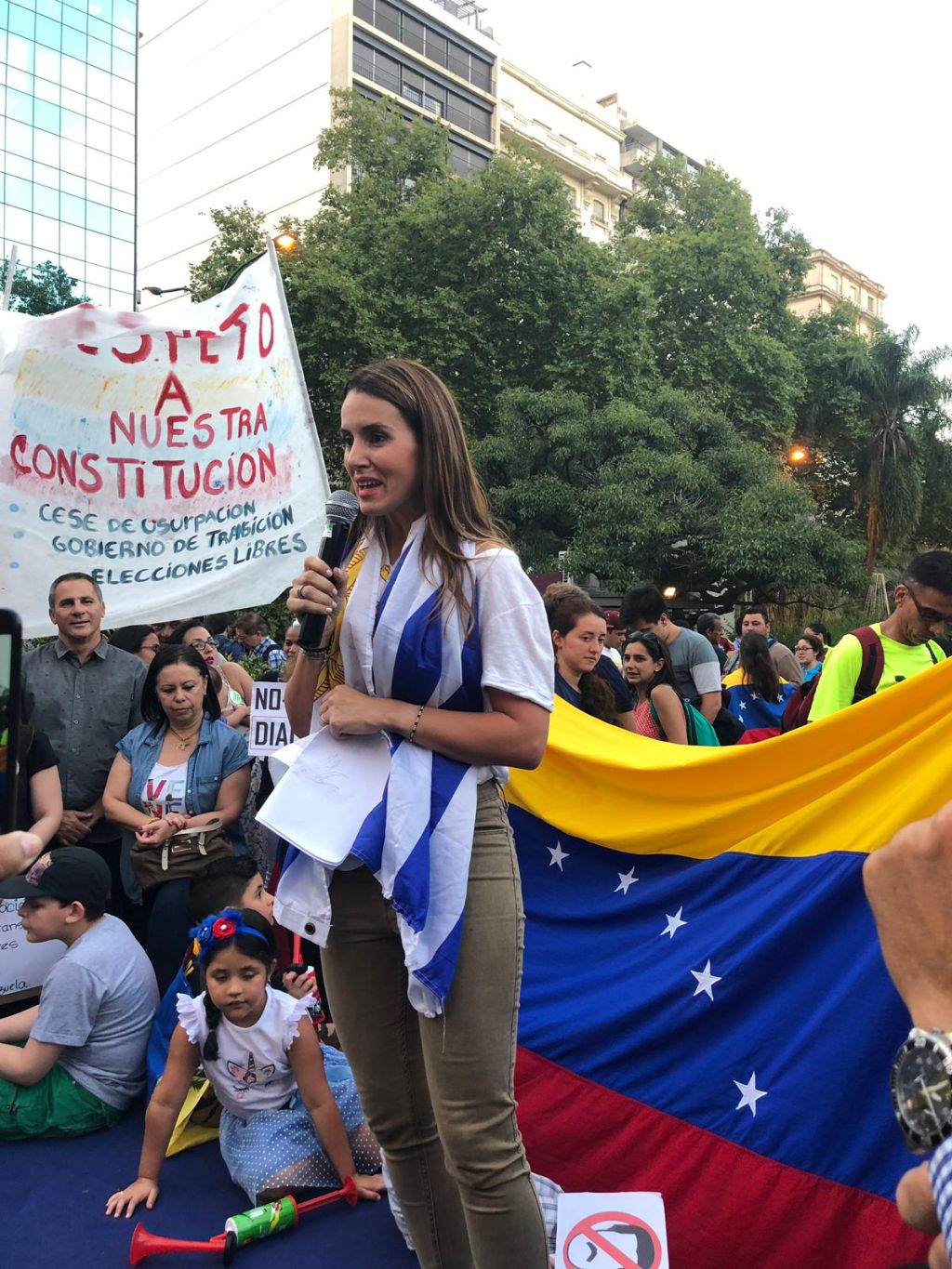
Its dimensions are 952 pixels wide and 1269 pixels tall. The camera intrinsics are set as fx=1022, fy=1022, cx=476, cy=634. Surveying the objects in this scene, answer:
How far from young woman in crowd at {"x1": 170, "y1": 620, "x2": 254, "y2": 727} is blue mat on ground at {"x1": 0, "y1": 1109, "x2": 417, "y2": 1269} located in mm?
2229

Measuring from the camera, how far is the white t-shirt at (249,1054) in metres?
3.26

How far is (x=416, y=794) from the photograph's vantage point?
5.90ft

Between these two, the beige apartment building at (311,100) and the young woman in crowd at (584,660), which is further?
the beige apartment building at (311,100)

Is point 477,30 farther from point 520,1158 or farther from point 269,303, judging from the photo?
point 520,1158

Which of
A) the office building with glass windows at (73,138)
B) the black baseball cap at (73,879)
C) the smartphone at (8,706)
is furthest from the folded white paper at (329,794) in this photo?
the office building with glass windows at (73,138)

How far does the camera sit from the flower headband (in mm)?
3232

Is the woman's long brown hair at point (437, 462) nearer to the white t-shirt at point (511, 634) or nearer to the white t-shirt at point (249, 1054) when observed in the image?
the white t-shirt at point (511, 634)

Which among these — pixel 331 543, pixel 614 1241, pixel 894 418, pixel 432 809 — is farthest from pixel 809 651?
pixel 894 418

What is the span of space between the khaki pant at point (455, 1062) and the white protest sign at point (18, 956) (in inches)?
103

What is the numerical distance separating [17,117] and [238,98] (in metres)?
12.8

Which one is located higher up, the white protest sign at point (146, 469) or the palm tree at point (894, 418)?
the palm tree at point (894, 418)

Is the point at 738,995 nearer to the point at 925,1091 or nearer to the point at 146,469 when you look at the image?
the point at 925,1091

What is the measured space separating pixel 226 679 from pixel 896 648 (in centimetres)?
405

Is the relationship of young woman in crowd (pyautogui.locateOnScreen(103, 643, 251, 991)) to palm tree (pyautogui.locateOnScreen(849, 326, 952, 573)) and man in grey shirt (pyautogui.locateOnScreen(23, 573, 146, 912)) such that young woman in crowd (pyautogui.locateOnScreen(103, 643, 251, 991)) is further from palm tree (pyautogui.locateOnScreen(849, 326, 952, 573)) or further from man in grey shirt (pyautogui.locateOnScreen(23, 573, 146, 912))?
palm tree (pyautogui.locateOnScreen(849, 326, 952, 573))
